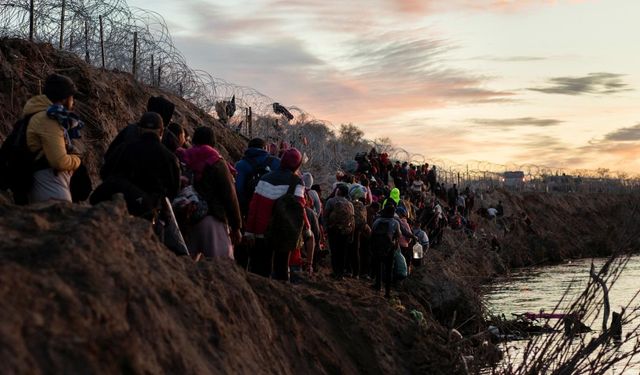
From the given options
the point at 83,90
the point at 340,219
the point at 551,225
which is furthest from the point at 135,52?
the point at 551,225

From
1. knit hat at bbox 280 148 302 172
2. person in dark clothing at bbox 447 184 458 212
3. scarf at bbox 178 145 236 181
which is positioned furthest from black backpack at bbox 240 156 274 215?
person in dark clothing at bbox 447 184 458 212

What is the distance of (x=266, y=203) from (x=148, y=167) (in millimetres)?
2426

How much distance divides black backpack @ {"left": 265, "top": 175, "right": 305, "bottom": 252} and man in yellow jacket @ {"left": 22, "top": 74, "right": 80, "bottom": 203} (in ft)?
9.05

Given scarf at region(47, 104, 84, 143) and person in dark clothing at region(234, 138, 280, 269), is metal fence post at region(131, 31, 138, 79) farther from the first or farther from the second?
scarf at region(47, 104, 84, 143)

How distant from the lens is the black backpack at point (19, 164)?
6355 mm

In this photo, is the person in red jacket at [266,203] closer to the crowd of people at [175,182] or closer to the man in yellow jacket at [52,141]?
the crowd of people at [175,182]

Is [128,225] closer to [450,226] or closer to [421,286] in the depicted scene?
[421,286]

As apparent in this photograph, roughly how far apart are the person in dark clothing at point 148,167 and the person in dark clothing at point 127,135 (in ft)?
0.25

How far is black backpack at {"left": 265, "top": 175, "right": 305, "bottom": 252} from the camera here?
29.2 ft

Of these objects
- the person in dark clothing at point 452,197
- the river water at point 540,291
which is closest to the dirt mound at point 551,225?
the river water at point 540,291

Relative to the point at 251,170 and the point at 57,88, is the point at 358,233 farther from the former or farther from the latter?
the point at 57,88

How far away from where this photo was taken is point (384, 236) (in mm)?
14031

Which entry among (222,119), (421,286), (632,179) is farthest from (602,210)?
(421,286)

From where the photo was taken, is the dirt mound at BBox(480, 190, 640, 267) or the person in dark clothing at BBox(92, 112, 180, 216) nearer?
the person in dark clothing at BBox(92, 112, 180, 216)
